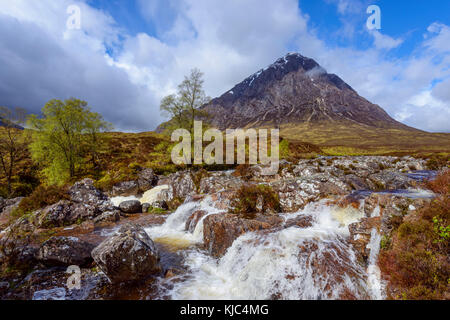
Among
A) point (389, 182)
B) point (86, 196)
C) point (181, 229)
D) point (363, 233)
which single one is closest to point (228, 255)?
point (181, 229)

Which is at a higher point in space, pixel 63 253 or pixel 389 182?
pixel 389 182

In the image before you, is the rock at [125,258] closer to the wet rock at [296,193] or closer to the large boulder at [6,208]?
the wet rock at [296,193]

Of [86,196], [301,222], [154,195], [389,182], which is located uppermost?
[389,182]

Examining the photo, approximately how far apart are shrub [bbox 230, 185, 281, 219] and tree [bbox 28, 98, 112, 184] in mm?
25859

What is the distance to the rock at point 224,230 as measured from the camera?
29.5 feet

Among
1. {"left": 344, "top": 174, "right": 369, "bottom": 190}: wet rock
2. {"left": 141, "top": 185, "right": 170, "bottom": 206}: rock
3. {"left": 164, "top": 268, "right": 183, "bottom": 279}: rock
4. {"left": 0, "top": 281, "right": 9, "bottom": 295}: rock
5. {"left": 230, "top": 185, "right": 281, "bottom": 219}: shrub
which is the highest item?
{"left": 344, "top": 174, "right": 369, "bottom": 190}: wet rock

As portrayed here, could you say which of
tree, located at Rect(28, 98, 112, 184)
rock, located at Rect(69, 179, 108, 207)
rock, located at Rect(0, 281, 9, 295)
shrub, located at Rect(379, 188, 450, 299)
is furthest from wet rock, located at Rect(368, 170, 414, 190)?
tree, located at Rect(28, 98, 112, 184)

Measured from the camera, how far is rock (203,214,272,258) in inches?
354

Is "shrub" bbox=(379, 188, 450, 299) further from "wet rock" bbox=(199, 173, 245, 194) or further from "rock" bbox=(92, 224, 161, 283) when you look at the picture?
"wet rock" bbox=(199, 173, 245, 194)

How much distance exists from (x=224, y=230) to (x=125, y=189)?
740 inches

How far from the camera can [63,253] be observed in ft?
24.9

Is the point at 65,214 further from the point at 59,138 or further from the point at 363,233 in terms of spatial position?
the point at 59,138

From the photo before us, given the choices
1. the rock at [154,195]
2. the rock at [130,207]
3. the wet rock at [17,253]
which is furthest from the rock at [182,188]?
the wet rock at [17,253]

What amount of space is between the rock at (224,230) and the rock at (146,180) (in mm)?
16802
